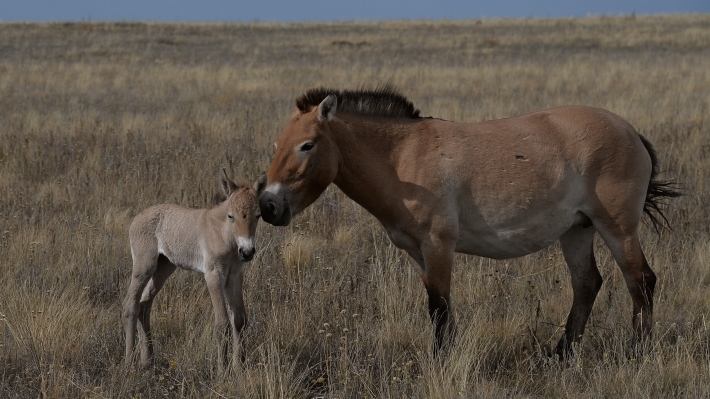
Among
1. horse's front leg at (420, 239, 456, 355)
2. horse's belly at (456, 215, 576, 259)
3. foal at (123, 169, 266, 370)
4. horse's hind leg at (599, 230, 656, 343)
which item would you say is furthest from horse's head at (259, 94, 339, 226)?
A: horse's hind leg at (599, 230, 656, 343)

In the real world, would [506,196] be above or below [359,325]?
above

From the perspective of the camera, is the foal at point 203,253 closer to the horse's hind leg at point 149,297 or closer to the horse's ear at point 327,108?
the horse's hind leg at point 149,297

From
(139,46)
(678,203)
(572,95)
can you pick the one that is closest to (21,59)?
(139,46)

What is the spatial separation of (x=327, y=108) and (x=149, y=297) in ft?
6.10

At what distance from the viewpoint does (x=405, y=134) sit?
5.57m

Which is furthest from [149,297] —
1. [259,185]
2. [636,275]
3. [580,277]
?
[636,275]

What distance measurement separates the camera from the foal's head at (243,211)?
476 centimetres

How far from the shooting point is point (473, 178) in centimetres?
547

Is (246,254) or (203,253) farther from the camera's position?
(203,253)

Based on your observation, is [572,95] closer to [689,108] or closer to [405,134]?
[689,108]

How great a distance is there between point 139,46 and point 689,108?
25.9m

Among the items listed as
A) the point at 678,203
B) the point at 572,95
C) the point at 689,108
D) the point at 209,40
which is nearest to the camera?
the point at 678,203

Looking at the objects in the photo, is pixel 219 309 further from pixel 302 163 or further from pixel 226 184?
pixel 302 163

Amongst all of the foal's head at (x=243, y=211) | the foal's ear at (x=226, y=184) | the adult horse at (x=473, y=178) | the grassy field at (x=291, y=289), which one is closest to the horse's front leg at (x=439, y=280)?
the adult horse at (x=473, y=178)
